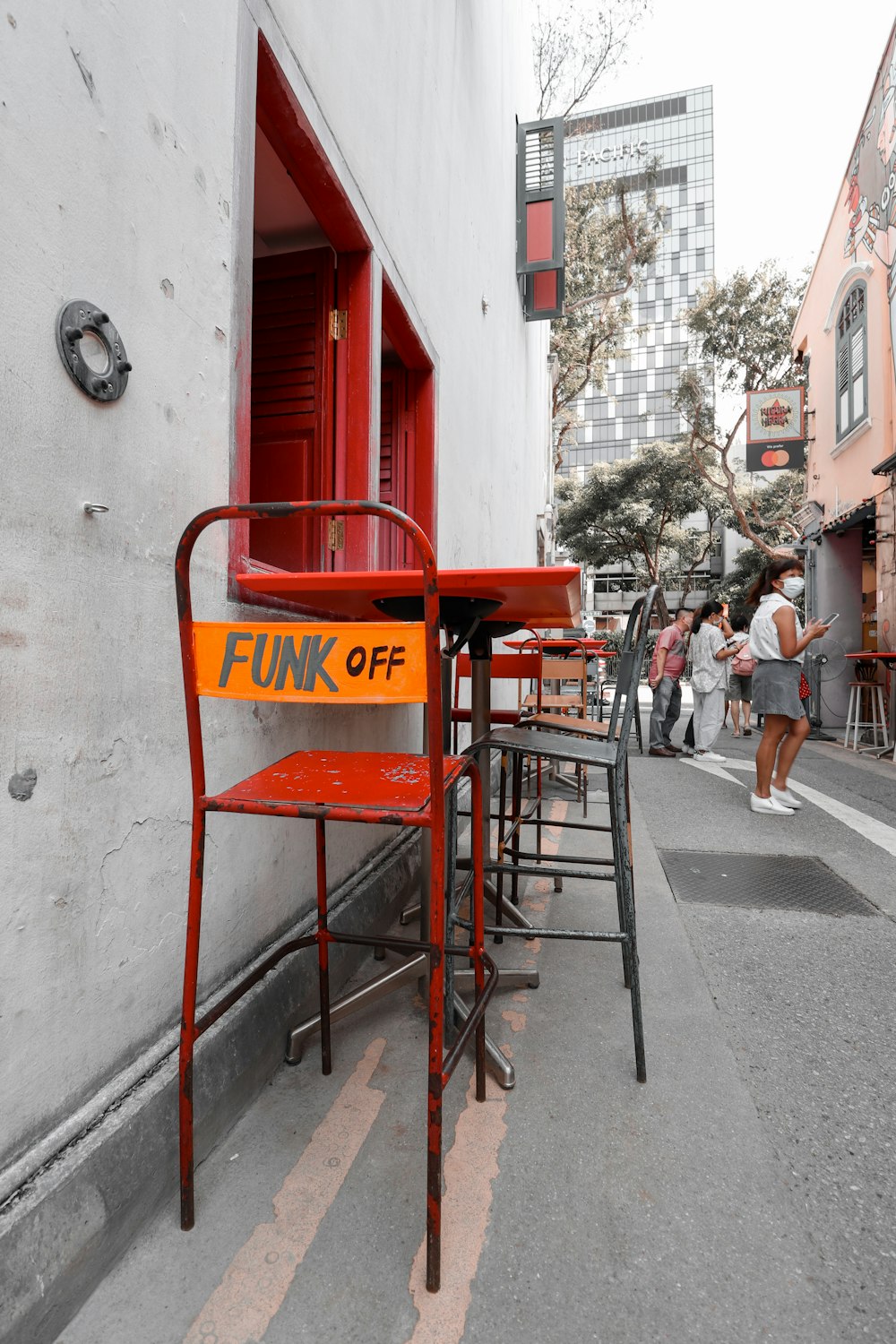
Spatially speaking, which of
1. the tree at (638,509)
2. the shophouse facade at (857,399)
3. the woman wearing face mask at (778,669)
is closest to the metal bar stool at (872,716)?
the shophouse facade at (857,399)

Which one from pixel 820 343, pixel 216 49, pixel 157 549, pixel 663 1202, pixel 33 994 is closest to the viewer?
pixel 33 994

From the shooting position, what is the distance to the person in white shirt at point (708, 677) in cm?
728

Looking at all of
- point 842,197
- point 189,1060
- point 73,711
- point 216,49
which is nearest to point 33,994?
point 189,1060

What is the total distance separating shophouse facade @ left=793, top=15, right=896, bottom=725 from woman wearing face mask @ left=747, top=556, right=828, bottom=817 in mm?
4672

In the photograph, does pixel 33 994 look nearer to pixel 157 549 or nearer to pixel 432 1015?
pixel 432 1015

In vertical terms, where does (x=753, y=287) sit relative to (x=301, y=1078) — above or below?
above

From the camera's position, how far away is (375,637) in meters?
1.18

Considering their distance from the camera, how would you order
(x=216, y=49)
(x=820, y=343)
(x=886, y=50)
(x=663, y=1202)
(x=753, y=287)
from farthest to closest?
(x=753, y=287)
(x=820, y=343)
(x=886, y=50)
(x=216, y=49)
(x=663, y=1202)

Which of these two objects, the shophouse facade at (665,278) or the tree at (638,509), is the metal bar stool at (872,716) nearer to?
the tree at (638,509)

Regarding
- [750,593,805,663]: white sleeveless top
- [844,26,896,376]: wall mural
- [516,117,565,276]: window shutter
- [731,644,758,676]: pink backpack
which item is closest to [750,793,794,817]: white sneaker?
[750,593,805,663]: white sleeveless top

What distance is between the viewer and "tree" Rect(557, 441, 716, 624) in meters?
24.3

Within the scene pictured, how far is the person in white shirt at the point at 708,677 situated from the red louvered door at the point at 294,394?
5220 mm

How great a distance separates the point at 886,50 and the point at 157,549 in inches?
478

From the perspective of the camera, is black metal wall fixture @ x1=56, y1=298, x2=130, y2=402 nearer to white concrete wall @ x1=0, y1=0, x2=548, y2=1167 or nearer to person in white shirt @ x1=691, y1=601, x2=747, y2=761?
white concrete wall @ x1=0, y1=0, x2=548, y2=1167
